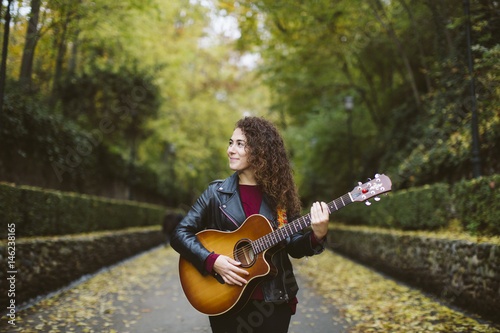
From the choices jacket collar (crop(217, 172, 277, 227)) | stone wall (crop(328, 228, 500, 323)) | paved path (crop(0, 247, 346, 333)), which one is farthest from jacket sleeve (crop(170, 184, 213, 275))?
Result: stone wall (crop(328, 228, 500, 323))

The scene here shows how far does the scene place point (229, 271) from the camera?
8.39 ft

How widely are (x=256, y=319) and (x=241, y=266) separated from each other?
346 millimetres

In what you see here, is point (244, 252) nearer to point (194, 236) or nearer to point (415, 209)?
point (194, 236)

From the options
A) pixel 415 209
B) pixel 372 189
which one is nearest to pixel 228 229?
pixel 372 189

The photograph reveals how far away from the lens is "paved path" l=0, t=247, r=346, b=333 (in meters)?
5.69

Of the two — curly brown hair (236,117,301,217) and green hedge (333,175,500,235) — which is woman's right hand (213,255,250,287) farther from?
green hedge (333,175,500,235)

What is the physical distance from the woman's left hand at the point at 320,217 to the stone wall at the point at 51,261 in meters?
5.33

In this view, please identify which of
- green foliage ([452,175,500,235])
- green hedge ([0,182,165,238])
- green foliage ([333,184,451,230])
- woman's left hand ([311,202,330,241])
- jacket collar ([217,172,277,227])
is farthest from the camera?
green foliage ([333,184,451,230])

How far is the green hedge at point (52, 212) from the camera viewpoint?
23.0 ft

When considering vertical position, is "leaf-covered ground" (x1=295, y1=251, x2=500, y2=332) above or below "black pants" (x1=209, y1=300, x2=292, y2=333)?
below

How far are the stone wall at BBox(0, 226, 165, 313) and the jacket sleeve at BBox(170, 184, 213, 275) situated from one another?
4.56 m

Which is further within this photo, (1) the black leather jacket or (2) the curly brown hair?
(2) the curly brown hair

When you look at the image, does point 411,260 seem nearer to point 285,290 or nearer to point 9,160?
point 285,290

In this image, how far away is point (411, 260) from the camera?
883cm
